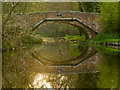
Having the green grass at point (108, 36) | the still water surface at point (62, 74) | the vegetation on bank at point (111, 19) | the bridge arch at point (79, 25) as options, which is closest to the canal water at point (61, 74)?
the still water surface at point (62, 74)

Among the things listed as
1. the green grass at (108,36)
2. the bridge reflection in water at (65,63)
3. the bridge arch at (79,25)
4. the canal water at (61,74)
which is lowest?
the bridge reflection in water at (65,63)

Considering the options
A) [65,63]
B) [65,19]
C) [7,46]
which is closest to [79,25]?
[65,19]

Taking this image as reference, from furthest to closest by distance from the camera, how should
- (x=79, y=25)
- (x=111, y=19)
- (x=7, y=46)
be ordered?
(x=79, y=25) < (x=111, y=19) < (x=7, y=46)

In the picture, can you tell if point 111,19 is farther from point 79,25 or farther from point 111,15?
point 79,25

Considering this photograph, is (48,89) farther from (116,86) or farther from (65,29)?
(65,29)

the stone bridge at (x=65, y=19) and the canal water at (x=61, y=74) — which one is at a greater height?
the stone bridge at (x=65, y=19)

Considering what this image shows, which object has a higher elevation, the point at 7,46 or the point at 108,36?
the point at 108,36

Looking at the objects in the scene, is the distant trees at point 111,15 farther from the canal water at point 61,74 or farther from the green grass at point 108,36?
the canal water at point 61,74

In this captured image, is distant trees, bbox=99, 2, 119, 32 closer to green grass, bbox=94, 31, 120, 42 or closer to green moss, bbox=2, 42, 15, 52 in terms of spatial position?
green grass, bbox=94, 31, 120, 42

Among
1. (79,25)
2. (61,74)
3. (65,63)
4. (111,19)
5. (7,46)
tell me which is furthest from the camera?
(79,25)
